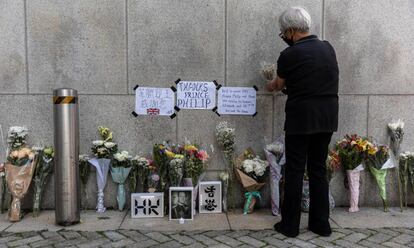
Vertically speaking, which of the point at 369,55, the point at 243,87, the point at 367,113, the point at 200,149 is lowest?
the point at 200,149

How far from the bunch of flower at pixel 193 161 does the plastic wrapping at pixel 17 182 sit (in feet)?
5.59

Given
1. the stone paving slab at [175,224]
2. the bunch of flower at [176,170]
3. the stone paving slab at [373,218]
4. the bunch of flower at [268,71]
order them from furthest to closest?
the bunch of flower at [268,71] → the bunch of flower at [176,170] → the stone paving slab at [373,218] → the stone paving slab at [175,224]

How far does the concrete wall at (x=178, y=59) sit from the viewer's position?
4.45 meters

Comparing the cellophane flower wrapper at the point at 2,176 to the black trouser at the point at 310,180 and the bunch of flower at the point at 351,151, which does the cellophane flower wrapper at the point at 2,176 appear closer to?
the black trouser at the point at 310,180

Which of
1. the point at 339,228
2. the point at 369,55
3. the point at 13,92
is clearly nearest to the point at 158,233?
the point at 339,228

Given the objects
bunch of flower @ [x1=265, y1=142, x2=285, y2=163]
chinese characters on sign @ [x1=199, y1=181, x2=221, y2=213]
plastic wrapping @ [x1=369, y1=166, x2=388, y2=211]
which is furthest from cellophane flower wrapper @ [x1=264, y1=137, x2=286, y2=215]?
plastic wrapping @ [x1=369, y1=166, x2=388, y2=211]

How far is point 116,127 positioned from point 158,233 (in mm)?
1439

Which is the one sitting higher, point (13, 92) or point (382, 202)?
point (13, 92)

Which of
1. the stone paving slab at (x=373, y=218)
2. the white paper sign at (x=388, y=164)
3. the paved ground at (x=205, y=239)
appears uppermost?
the white paper sign at (x=388, y=164)

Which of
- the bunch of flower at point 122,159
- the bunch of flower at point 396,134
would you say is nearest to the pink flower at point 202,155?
the bunch of flower at point 122,159

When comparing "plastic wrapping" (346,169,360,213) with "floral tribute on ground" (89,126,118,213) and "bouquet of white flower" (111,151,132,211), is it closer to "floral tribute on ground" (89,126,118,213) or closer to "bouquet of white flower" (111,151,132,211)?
"bouquet of white flower" (111,151,132,211)

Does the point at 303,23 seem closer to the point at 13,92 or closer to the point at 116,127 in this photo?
the point at 116,127

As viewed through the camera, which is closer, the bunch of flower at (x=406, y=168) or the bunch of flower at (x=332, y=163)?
the bunch of flower at (x=332, y=163)

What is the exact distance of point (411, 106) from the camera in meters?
4.75
